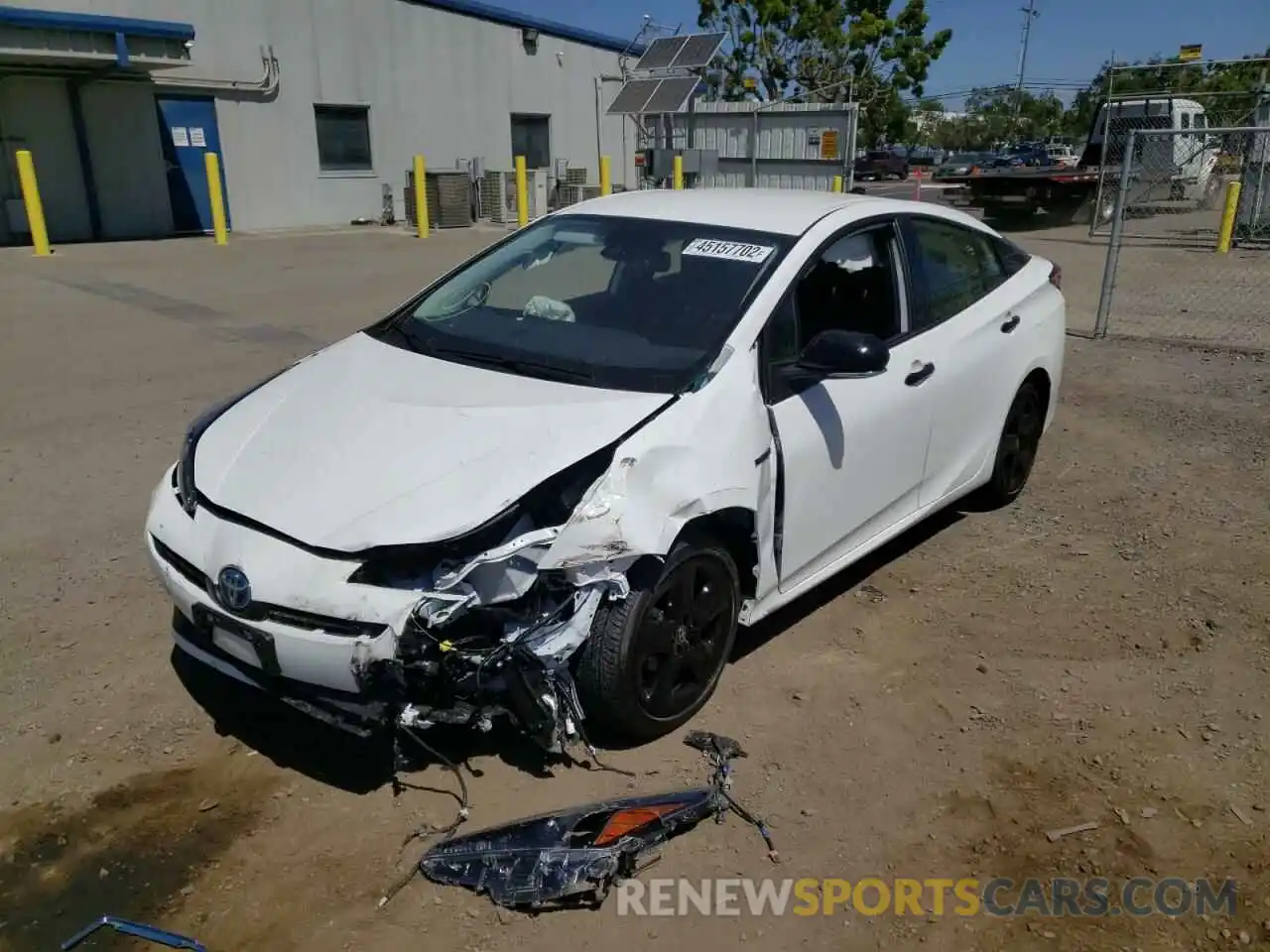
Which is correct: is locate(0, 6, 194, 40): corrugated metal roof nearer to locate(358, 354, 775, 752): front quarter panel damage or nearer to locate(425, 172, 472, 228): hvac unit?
locate(425, 172, 472, 228): hvac unit

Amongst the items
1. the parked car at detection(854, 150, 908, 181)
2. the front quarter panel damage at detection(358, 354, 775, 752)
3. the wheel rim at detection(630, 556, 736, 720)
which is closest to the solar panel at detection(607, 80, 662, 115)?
the wheel rim at detection(630, 556, 736, 720)

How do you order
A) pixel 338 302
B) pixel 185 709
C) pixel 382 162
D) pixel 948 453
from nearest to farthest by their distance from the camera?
1. pixel 185 709
2. pixel 948 453
3. pixel 338 302
4. pixel 382 162

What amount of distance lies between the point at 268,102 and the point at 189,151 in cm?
206

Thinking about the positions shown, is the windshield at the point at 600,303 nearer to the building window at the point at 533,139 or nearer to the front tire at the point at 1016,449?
the front tire at the point at 1016,449

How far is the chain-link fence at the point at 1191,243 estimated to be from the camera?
10.0 meters

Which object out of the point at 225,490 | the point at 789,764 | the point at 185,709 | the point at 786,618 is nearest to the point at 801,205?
the point at 786,618

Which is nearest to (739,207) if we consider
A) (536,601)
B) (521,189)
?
(536,601)

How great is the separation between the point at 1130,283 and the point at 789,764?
12.5m

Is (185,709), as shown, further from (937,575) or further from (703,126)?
(703,126)

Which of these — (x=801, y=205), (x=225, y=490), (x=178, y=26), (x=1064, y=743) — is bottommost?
(x=1064, y=743)

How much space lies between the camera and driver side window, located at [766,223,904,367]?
3615mm

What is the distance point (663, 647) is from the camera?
10.3 ft

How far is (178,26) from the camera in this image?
1772 cm

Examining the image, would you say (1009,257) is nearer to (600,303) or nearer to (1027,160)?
(600,303)
